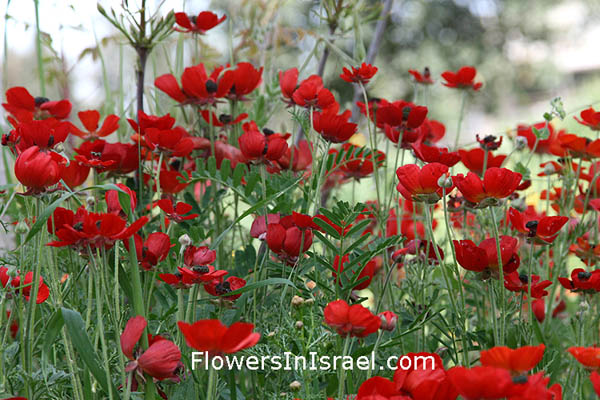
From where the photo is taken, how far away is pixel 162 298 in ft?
2.43

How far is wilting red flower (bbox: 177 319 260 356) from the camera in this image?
15.9 inches

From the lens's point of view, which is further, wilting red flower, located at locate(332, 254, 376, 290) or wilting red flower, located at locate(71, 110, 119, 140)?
wilting red flower, located at locate(71, 110, 119, 140)

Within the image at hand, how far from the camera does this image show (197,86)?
0.84m

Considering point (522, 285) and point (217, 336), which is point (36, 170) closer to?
point (217, 336)

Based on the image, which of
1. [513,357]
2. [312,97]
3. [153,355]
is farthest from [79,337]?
[312,97]

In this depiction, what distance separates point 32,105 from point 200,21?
28 centimetres

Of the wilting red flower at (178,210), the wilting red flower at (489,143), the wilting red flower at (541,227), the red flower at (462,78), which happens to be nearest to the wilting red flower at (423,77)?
the red flower at (462,78)

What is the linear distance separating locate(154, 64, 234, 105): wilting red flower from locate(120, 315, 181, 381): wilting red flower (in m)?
0.43

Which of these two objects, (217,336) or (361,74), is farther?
(361,74)

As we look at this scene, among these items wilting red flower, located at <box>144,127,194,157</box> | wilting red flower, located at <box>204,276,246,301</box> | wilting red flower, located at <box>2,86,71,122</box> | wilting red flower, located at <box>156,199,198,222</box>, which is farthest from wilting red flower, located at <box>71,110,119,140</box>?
wilting red flower, located at <box>204,276,246,301</box>

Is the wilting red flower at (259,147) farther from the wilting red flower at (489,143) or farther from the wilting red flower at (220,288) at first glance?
the wilting red flower at (489,143)

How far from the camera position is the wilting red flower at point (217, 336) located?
41 centimetres

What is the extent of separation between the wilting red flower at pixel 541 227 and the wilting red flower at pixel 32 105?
0.63 meters

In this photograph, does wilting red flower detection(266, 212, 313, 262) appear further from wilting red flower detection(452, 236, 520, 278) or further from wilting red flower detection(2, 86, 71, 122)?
wilting red flower detection(2, 86, 71, 122)
